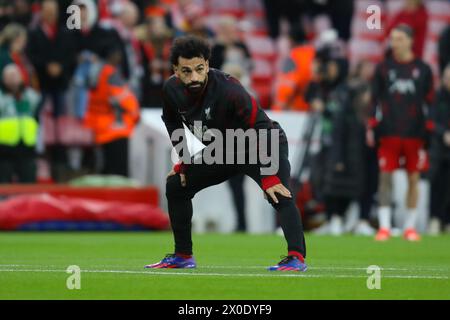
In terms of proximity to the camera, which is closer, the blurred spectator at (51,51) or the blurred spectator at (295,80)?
the blurred spectator at (51,51)

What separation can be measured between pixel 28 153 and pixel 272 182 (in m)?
9.76

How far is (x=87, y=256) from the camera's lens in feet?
39.5

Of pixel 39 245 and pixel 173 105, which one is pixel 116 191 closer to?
pixel 39 245

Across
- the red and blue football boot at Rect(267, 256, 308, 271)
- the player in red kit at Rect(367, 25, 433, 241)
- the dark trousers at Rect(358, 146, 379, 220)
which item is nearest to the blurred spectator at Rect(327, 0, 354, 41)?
the dark trousers at Rect(358, 146, 379, 220)

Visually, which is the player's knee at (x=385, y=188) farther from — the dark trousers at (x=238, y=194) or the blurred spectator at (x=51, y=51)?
the blurred spectator at (x=51, y=51)

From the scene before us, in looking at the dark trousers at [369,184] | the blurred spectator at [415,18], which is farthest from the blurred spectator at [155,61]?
the blurred spectator at [415,18]

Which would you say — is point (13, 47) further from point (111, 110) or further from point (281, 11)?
point (281, 11)

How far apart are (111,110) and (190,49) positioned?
993 cm

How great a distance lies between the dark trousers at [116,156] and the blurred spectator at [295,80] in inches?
105

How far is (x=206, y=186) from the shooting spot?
31.7 feet

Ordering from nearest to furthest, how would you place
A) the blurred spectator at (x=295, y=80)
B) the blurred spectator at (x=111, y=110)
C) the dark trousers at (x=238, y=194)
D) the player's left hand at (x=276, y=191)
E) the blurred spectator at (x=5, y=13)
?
Answer: the player's left hand at (x=276, y=191) < the dark trousers at (x=238, y=194) < the blurred spectator at (x=111, y=110) < the blurred spectator at (x=5, y=13) < the blurred spectator at (x=295, y=80)

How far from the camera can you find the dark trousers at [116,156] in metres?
19.0

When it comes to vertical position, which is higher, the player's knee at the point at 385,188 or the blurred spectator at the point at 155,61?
the blurred spectator at the point at 155,61
